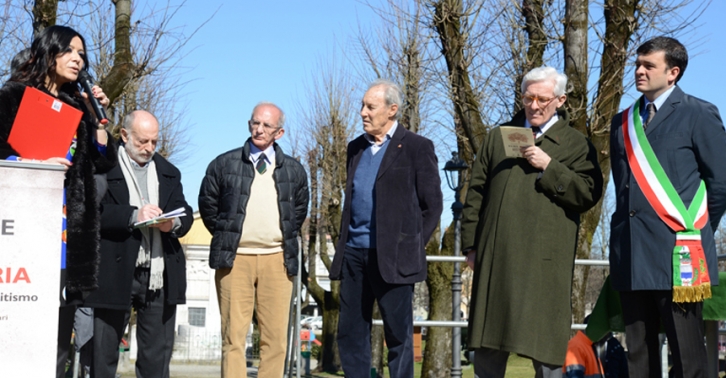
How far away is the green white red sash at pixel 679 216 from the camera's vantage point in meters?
4.75

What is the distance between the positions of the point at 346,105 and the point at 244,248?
63.6ft

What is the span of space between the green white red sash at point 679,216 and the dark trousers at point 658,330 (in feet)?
0.39

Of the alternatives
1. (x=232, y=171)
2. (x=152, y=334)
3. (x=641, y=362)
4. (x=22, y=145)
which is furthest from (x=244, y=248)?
(x=641, y=362)

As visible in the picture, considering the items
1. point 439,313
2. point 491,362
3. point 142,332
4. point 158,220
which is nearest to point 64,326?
point 158,220

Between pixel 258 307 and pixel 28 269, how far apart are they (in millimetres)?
3054

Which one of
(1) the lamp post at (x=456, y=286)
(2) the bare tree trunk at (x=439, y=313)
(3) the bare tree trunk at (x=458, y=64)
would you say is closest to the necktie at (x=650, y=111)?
(1) the lamp post at (x=456, y=286)

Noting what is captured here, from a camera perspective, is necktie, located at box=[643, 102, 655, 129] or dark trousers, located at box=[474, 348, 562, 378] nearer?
necktie, located at box=[643, 102, 655, 129]

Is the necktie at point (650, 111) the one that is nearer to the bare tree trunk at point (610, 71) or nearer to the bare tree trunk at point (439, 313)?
the bare tree trunk at point (610, 71)

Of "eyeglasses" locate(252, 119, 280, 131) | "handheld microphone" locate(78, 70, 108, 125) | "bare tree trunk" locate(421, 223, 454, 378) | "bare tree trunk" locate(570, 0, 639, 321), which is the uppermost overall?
"bare tree trunk" locate(570, 0, 639, 321)

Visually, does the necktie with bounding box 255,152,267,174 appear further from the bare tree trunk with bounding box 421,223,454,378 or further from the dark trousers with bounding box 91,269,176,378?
the bare tree trunk with bounding box 421,223,454,378

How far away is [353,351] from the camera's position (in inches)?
231

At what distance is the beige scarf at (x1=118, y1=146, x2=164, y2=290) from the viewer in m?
5.96

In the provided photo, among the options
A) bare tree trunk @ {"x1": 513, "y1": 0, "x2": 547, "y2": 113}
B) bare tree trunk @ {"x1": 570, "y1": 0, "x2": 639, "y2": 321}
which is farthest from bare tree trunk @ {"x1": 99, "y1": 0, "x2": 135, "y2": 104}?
bare tree trunk @ {"x1": 570, "y1": 0, "x2": 639, "y2": 321}

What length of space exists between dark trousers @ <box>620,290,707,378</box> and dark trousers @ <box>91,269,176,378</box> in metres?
2.99
